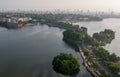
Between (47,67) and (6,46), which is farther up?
(47,67)

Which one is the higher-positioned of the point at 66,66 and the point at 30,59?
the point at 66,66

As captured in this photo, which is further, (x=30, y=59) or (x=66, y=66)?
(x=30, y=59)

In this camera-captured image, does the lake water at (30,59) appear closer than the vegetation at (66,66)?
No

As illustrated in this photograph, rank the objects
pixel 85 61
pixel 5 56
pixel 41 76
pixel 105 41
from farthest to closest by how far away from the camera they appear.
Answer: pixel 105 41, pixel 5 56, pixel 85 61, pixel 41 76

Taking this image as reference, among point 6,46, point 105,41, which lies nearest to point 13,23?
point 6,46

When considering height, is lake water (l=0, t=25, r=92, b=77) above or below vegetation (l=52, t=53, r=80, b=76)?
below

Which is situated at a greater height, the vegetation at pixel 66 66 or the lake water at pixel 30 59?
the vegetation at pixel 66 66

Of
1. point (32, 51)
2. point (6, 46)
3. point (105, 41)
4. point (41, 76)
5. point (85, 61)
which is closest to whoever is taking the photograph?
point (41, 76)

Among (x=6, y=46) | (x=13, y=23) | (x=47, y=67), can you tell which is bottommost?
(x=13, y=23)

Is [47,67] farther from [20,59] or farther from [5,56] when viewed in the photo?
[5,56]

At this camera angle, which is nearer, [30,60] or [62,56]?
[62,56]

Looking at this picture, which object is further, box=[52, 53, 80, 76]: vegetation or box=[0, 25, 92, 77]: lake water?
box=[0, 25, 92, 77]: lake water
